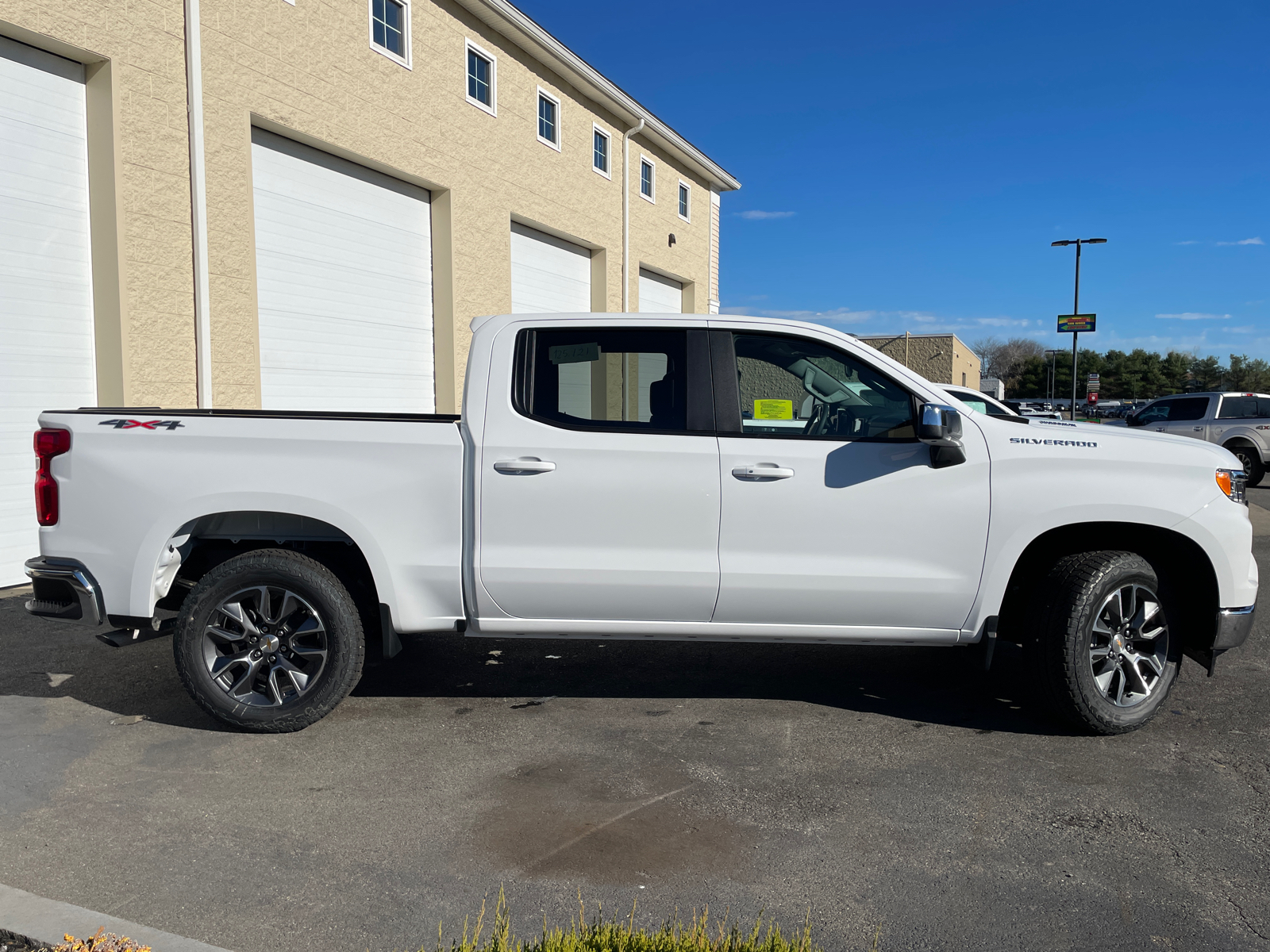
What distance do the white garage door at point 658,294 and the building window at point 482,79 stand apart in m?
5.91

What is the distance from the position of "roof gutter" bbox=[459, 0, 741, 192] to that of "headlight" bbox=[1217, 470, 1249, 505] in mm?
12609

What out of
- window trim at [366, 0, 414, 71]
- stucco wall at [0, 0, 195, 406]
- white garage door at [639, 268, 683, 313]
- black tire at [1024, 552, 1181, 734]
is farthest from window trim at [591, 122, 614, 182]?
black tire at [1024, 552, 1181, 734]

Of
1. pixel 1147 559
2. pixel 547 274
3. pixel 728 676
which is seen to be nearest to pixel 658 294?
pixel 547 274

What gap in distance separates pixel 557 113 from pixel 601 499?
549 inches

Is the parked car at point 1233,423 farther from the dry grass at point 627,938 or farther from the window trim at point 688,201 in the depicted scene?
the dry grass at point 627,938

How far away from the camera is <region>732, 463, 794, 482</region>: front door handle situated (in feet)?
14.0

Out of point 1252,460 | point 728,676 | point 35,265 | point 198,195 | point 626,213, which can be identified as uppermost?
point 626,213

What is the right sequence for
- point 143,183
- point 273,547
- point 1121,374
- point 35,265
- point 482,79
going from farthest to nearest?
point 1121,374 → point 482,79 → point 143,183 → point 35,265 → point 273,547

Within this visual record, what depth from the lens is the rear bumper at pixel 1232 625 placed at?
437 centimetres

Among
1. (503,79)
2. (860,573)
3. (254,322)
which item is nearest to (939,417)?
(860,573)

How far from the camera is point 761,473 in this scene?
428cm

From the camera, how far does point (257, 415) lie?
180 inches

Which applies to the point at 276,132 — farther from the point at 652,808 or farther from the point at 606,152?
the point at 652,808

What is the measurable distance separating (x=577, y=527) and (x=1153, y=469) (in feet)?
8.79
